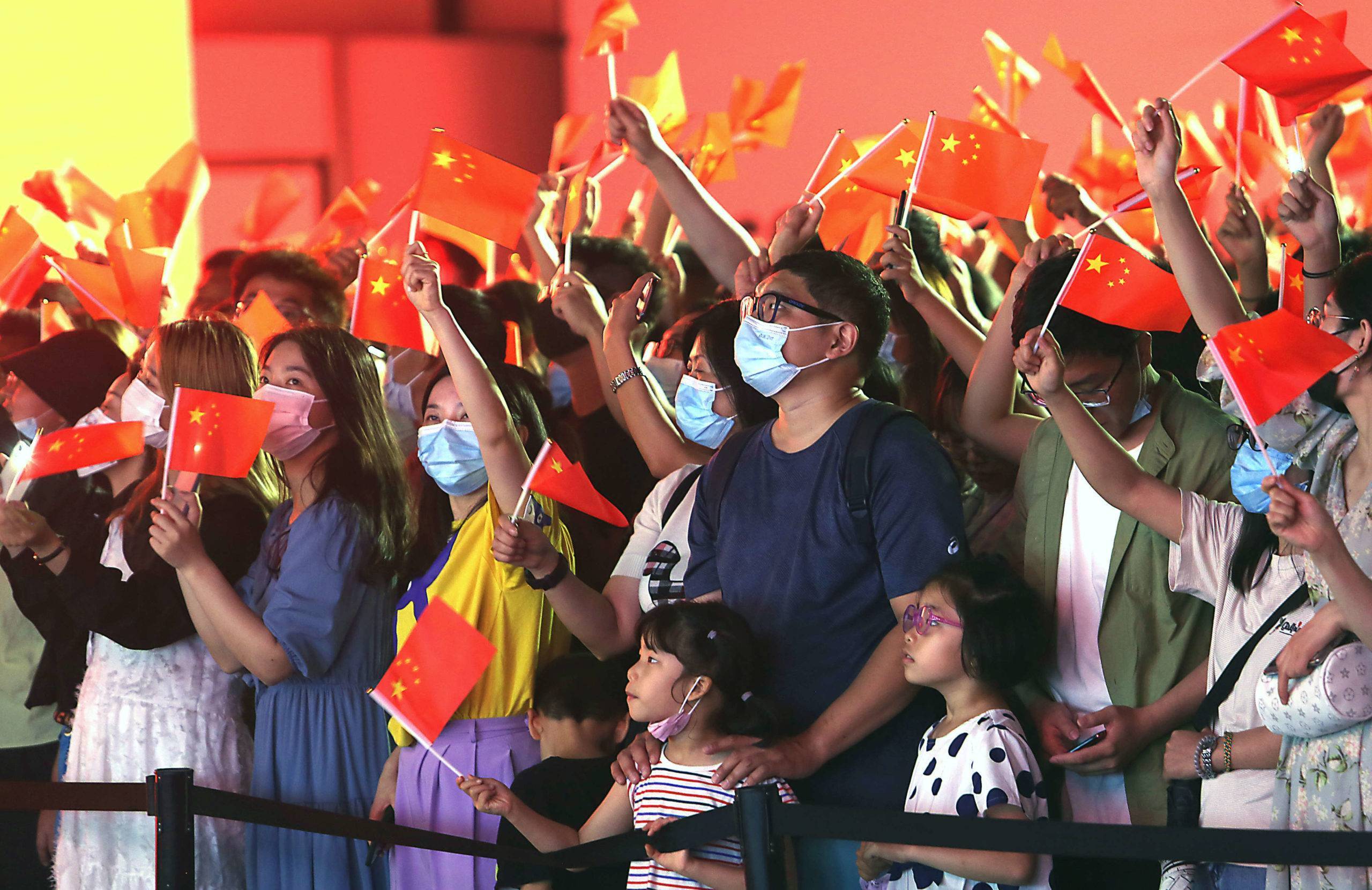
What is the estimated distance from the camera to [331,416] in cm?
310

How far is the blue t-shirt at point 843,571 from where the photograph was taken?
2.36 metres

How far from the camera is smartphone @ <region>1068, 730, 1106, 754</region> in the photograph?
2.39 metres

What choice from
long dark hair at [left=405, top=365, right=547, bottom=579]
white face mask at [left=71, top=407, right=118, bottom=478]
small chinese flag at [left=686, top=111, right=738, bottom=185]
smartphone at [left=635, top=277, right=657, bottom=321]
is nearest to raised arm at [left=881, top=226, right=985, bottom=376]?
smartphone at [left=635, top=277, right=657, bottom=321]

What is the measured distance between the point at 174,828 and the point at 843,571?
123 cm

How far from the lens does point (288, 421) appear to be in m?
3.05

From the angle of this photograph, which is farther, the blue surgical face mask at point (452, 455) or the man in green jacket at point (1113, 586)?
the blue surgical face mask at point (452, 455)

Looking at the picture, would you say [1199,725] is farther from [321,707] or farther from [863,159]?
[321,707]

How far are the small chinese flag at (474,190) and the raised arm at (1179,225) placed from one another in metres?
1.32

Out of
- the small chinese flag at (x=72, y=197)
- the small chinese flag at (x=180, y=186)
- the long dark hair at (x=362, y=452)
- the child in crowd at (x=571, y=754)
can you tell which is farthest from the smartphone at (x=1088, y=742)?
the small chinese flag at (x=72, y=197)

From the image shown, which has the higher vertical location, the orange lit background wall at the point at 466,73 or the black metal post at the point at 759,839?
the orange lit background wall at the point at 466,73

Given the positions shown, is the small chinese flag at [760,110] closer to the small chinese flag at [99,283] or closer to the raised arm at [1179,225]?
the small chinese flag at [99,283]

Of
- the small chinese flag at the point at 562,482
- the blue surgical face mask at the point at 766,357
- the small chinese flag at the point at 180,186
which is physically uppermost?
the small chinese flag at the point at 180,186

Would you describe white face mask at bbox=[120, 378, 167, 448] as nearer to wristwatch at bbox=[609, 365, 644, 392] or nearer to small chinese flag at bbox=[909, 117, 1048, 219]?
wristwatch at bbox=[609, 365, 644, 392]

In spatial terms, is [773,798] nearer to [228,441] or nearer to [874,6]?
[228,441]
